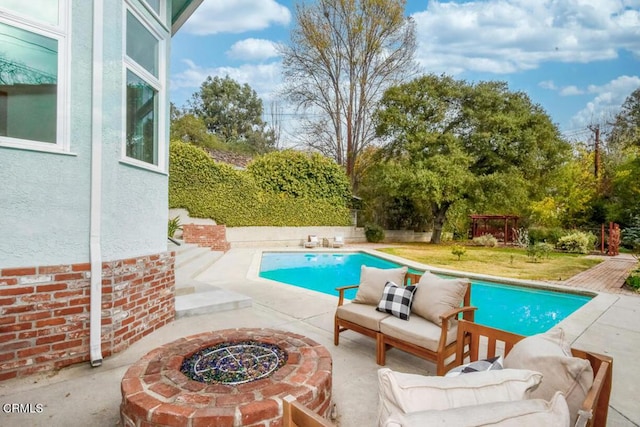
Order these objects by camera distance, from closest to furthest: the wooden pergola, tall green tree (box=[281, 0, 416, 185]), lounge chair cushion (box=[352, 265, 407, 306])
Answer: lounge chair cushion (box=[352, 265, 407, 306]) → the wooden pergola → tall green tree (box=[281, 0, 416, 185])

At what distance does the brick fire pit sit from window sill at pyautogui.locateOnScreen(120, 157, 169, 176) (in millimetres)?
1972

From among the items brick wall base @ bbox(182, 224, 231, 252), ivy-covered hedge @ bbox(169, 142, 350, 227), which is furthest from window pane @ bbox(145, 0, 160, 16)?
ivy-covered hedge @ bbox(169, 142, 350, 227)

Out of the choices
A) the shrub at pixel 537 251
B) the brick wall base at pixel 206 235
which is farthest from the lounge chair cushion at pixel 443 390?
the shrub at pixel 537 251

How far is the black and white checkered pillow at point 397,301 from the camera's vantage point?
3.29 m

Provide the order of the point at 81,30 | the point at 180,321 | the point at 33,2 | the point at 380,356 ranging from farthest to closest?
the point at 180,321 → the point at 380,356 → the point at 81,30 → the point at 33,2

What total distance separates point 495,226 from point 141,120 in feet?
65.9

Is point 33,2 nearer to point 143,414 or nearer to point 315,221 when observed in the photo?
point 143,414

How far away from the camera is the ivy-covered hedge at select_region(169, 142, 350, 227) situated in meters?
12.8

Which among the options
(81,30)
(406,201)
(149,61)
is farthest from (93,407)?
(406,201)

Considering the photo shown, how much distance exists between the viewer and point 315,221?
631 inches

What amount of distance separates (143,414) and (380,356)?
2180 millimetres

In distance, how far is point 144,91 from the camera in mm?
3906

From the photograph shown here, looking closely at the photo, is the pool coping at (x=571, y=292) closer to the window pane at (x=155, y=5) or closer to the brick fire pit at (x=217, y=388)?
the brick fire pit at (x=217, y=388)

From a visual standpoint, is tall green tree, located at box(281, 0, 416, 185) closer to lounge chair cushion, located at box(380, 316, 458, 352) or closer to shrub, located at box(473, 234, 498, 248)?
shrub, located at box(473, 234, 498, 248)
